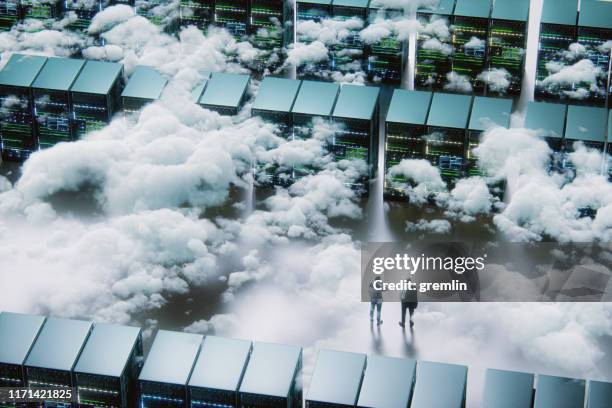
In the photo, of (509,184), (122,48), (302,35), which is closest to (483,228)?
(509,184)

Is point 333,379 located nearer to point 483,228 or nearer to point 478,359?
point 478,359

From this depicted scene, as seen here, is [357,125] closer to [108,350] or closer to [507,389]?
[507,389]

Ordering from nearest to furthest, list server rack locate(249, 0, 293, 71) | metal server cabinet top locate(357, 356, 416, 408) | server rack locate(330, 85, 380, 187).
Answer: metal server cabinet top locate(357, 356, 416, 408) → server rack locate(330, 85, 380, 187) → server rack locate(249, 0, 293, 71)

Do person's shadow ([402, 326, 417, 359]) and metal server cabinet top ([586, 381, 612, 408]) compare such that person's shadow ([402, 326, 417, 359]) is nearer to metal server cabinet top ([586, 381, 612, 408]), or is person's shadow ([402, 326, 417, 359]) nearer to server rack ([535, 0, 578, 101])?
metal server cabinet top ([586, 381, 612, 408])

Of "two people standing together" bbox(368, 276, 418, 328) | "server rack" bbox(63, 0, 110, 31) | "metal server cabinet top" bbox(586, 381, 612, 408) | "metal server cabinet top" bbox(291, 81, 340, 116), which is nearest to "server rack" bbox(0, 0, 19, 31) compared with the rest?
"server rack" bbox(63, 0, 110, 31)

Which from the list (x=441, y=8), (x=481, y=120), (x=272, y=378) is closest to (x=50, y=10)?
(x=441, y=8)
